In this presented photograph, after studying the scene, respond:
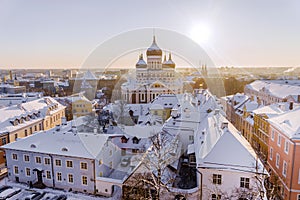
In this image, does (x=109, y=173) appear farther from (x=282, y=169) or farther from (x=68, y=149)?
(x=282, y=169)

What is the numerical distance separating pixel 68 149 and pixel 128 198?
20.9 ft

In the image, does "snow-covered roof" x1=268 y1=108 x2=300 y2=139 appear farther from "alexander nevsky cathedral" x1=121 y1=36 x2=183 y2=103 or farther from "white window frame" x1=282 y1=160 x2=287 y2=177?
"alexander nevsky cathedral" x1=121 y1=36 x2=183 y2=103

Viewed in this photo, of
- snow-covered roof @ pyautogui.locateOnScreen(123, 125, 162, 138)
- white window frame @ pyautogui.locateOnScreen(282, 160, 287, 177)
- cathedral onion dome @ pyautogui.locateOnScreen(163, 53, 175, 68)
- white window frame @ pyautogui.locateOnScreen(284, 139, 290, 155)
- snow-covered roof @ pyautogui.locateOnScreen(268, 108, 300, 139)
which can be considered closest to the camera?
snow-covered roof @ pyautogui.locateOnScreen(268, 108, 300, 139)

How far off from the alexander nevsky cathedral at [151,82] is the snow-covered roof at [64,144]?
3299 centimetres

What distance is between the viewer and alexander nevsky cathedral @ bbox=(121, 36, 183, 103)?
53312 mm

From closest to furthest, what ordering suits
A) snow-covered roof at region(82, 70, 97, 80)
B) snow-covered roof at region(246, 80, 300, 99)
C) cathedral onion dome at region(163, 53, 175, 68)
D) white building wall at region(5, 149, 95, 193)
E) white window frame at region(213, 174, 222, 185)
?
white window frame at region(213, 174, 222, 185)
white building wall at region(5, 149, 95, 193)
snow-covered roof at region(246, 80, 300, 99)
cathedral onion dome at region(163, 53, 175, 68)
snow-covered roof at region(82, 70, 97, 80)

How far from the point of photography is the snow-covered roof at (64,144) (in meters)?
18.8

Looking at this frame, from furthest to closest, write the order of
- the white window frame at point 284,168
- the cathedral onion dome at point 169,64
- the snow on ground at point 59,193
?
1. the cathedral onion dome at point 169,64
2. the snow on ground at point 59,193
3. the white window frame at point 284,168

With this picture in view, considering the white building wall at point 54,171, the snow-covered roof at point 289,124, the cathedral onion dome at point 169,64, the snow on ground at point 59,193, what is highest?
the cathedral onion dome at point 169,64

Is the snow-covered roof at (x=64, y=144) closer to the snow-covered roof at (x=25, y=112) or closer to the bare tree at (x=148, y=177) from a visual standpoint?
the bare tree at (x=148, y=177)

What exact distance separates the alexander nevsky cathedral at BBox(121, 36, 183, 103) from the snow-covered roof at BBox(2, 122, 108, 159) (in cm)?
3299

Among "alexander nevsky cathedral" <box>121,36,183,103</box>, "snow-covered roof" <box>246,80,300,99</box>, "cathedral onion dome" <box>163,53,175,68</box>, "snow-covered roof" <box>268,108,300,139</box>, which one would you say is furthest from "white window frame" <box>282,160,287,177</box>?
"cathedral onion dome" <box>163,53,175,68</box>

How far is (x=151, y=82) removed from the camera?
5462 cm

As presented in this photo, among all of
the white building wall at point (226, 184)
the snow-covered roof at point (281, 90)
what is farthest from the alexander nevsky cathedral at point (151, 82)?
the white building wall at point (226, 184)
